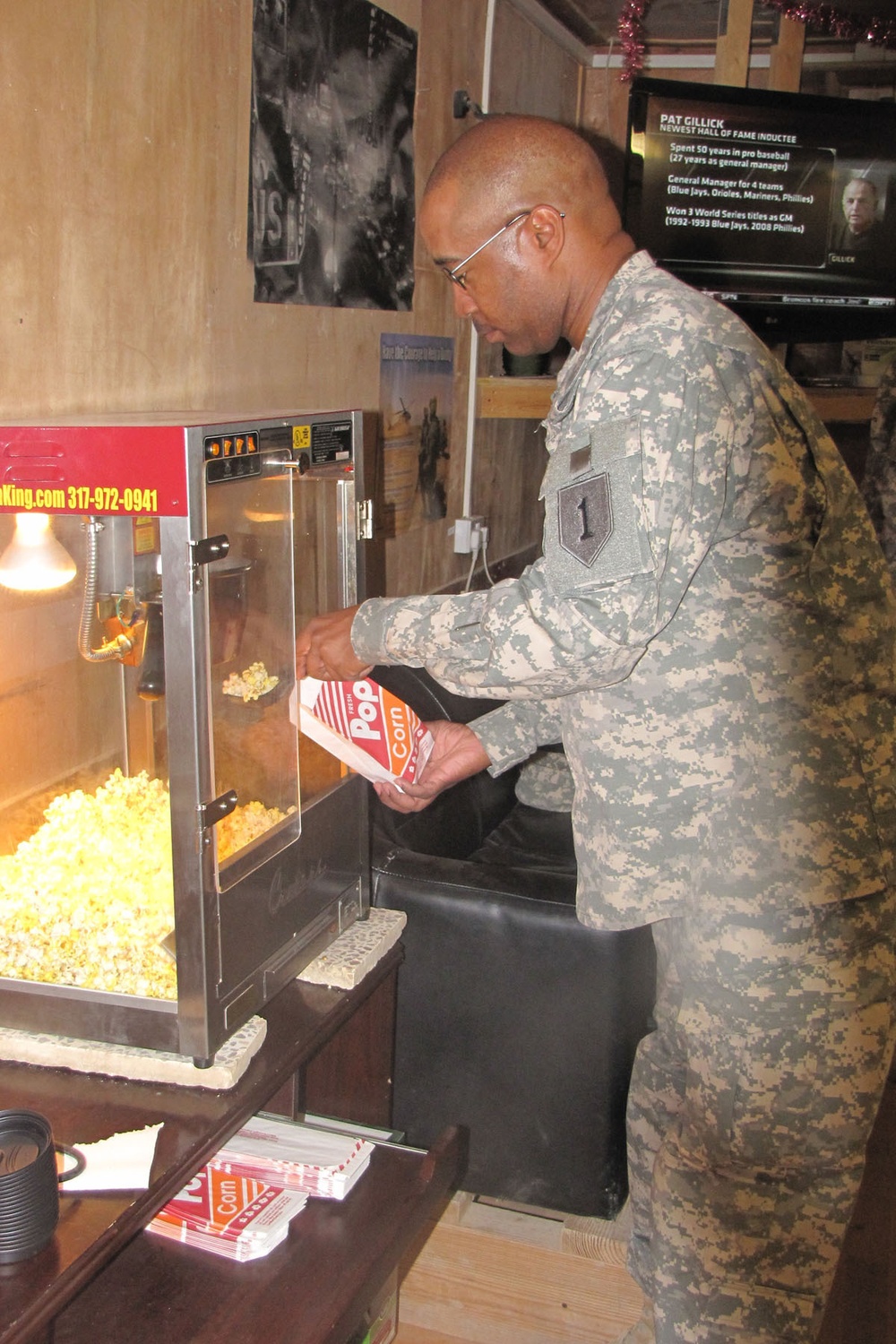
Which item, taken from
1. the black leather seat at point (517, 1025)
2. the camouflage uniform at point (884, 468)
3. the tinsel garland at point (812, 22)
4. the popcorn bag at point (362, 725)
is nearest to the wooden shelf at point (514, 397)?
the camouflage uniform at point (884, 468)

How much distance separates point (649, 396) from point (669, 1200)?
107 centimetres

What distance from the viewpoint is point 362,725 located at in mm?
1545

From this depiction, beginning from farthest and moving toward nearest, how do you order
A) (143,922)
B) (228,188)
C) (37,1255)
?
1. (228,188)
2. (143,922)
3. (37,1255)

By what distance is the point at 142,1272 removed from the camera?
128cm

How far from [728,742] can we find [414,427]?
1.76m

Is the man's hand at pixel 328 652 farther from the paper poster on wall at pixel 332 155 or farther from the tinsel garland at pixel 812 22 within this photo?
the tinsel garland at pixel 812 22

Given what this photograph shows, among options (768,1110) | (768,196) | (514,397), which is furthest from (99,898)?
(768,196)

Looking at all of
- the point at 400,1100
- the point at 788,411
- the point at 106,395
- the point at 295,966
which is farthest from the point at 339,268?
the point at 400,1100

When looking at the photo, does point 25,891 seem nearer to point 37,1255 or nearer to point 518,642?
point 37,1255

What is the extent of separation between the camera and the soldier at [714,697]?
1358mm

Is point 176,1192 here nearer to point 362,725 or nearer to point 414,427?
point 362,725

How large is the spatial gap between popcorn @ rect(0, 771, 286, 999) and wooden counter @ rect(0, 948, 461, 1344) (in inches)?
4.8

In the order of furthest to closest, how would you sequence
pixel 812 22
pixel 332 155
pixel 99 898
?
pixel 812 22, pixel 332 155, pixel 99 898

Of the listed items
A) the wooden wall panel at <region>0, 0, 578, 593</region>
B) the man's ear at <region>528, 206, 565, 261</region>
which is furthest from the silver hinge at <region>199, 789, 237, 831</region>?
the man's ear at <region>528, 206, 565, 261</region>
